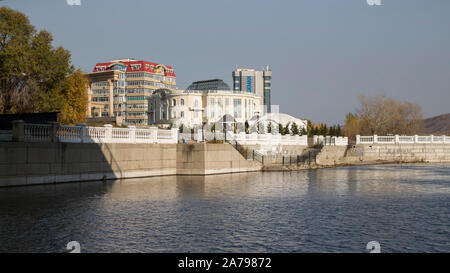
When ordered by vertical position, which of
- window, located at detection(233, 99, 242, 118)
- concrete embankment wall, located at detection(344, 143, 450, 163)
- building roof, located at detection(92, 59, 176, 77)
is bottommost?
concrete embankment wall, located at detection(344, 143, 450, 163)

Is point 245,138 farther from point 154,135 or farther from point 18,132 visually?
point 18,132

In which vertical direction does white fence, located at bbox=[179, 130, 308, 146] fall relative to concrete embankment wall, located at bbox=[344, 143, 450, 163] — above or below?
above

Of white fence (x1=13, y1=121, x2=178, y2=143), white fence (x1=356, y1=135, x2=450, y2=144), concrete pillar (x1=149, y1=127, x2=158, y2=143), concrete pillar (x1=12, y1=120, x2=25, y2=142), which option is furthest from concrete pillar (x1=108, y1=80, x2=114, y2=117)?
concrete pillar (x1=12, y1=120, x2=25, y2=142)

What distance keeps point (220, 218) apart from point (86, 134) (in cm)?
1780

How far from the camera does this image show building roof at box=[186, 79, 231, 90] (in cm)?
13762

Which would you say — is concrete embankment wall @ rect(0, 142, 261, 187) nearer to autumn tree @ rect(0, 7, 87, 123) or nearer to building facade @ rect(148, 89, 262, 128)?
autumn tree @ rect(0, 7, 87, 123)

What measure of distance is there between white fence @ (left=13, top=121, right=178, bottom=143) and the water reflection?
3487mm

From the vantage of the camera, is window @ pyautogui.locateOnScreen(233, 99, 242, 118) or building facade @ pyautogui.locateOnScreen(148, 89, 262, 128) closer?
building facade @ pyautogui.locateOnScreen(148, 89, 262, 128)

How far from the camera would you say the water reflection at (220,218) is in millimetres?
14008

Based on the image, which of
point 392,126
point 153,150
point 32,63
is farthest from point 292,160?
point 392,126

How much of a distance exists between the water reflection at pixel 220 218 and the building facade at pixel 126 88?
5321 inches

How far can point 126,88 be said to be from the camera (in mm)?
164875

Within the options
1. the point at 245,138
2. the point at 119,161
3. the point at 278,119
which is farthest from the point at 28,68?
the point at 278,119
